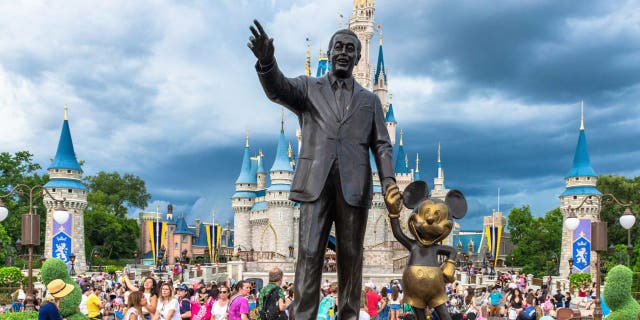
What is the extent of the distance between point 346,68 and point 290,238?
167 feet

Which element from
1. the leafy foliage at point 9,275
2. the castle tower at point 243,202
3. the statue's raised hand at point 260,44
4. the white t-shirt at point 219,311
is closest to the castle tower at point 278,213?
the castle tower at point 243,202

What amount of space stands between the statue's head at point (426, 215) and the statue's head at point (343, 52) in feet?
3.54

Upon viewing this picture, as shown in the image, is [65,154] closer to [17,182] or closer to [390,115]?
[17,182]

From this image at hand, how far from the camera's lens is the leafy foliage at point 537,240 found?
49688 mm

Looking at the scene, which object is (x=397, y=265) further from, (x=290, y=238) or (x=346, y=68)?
(x=346, y=68)

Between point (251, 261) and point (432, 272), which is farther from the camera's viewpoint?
point (251, 261)

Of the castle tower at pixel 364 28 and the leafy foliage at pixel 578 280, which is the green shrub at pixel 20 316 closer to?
the leafy foliage at pixel 578 280

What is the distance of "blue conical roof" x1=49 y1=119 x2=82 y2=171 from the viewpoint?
4666 centimetres

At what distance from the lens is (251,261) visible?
159ft

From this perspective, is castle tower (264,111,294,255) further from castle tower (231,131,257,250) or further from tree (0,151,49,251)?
tree (0,151,49,251)

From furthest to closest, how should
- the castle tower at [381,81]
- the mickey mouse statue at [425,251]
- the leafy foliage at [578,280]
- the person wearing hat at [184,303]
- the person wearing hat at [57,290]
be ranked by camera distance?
the castle tower at [381,81], the leafy foliage at [578,280], the person wearing hat at [184,303], the person wearing hat at [57,290], the mickey mouse statue at [425,251]

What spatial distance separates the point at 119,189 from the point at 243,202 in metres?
14.6

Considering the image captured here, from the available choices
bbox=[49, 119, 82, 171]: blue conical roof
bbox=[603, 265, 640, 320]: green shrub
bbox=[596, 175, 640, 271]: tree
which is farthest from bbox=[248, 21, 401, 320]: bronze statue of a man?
bbox=[49, 119, 82, 171]: blue conical roof

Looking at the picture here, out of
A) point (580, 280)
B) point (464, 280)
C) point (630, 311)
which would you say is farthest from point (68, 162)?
point (630, 311)
